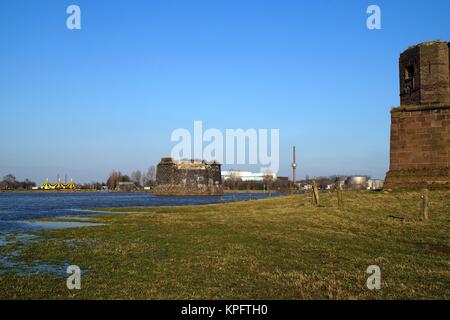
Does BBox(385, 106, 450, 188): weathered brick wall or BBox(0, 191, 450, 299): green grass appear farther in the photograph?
BBox(385, 106, 450, 188): weathered brick wall

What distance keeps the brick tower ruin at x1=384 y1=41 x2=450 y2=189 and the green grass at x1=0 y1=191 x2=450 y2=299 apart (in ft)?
26.8

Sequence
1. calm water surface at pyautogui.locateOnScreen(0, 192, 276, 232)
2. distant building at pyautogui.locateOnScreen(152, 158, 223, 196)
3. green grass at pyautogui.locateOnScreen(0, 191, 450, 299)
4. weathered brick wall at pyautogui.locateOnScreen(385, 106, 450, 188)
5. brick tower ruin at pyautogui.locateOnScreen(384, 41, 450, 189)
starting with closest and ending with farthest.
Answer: green grass at pyautogui.locateOnScreen(0, 191, 450, 299) → calm water surface at pyautogui.locateOnScreen(0, 192, 276, 232) → weathered brick wall at pyautogui.locateOnScreen(385, 106, 450, 188) → brick tower ruin at pyautogui.locateOnScreen(384, 41, 450, 189) → distant building at pyautogui.locateOnScreen(152, 158, 223, 196)

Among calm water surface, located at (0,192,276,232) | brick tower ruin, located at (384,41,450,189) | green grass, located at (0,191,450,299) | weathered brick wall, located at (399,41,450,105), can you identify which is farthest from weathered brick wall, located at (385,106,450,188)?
calm water surface, located at (0,192,276,232)

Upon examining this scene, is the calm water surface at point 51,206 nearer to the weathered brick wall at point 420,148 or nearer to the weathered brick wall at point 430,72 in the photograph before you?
the weathered brick wall at point 420,148

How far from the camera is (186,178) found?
158 metres

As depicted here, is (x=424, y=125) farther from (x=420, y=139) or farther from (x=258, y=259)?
(x=258, y=259)

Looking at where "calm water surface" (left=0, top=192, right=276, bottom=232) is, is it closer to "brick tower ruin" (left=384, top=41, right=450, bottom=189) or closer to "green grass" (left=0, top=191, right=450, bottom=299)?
"green grass" (left=0, top=191, right=450, bottom=299)

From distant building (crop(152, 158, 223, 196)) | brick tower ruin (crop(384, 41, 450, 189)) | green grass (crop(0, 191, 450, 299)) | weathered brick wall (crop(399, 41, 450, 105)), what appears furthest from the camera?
distant building (crop(152, 158, 223, 196))

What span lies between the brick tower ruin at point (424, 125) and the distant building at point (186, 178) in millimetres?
123886

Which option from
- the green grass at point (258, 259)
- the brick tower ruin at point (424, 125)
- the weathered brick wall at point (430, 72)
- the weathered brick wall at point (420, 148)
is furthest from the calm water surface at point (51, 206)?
the weathered brick wall at point (430, 72)

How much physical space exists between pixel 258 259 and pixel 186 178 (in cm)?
14612

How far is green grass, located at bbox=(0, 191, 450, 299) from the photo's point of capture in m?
8.64
